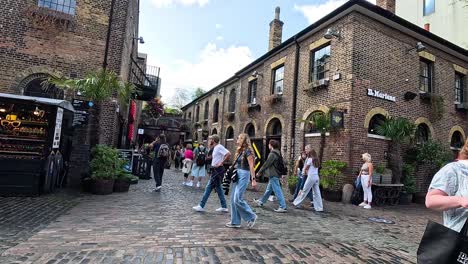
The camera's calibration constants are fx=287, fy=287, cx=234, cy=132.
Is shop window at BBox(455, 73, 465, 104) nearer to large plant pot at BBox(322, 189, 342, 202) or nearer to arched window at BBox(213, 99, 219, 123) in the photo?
large plant pot at BBox(322, 189, 342, 202)

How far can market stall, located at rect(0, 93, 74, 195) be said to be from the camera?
272 inches

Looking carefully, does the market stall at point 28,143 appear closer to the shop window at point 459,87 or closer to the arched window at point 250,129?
the arched window at point 250,129

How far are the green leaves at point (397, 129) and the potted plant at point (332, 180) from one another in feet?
7.15

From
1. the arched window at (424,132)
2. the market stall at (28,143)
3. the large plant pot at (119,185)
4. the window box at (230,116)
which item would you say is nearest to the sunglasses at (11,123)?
the market stall at (28,143)

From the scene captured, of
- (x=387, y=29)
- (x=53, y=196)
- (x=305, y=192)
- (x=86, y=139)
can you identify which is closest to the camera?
(x=53, y=196)

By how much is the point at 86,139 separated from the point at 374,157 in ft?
33.2

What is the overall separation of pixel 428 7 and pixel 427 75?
12118 mm

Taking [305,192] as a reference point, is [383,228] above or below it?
below

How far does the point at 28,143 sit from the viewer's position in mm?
7207

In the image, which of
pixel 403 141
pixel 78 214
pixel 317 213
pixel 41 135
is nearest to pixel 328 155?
pixel 403 141

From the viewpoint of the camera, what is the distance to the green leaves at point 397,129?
10219 millimetres

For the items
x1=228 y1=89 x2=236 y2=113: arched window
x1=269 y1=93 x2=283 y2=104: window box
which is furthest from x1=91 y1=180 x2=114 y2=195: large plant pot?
x1=228 y1=89 x2=236 y2=113: arched window

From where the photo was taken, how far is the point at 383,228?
20.5 feet

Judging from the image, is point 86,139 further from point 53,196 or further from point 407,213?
point 407,213
